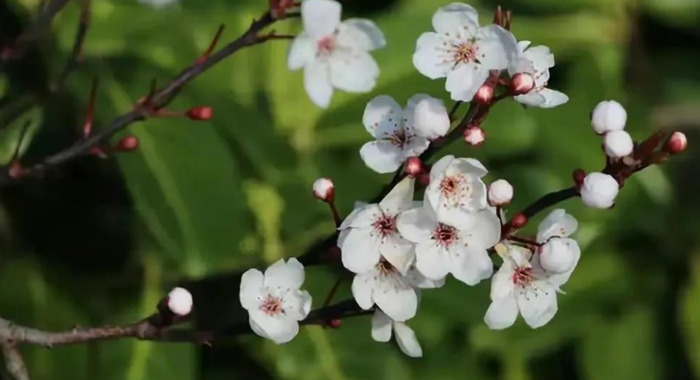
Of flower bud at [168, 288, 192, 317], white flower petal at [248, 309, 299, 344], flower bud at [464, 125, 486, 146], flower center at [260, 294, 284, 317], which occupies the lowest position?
white flower petal at [248, 309, 299, 344]

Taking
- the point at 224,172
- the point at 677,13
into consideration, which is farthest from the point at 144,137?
the point at 677,13

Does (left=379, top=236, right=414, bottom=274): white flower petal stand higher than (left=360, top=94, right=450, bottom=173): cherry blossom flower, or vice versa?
(left=360, top=94, right=450, bottom=173): cherry blossom flower

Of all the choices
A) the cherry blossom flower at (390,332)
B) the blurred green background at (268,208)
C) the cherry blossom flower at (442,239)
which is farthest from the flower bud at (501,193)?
the blurred green background at (268,208)

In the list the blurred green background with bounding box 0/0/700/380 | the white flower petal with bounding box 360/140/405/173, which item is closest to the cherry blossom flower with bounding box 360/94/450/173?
the white flower petal with bounding box 360/140/405/173

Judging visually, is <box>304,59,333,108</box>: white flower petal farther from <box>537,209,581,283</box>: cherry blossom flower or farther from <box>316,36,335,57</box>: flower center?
<box>537,209,581,283</box>: cherry blossom flower

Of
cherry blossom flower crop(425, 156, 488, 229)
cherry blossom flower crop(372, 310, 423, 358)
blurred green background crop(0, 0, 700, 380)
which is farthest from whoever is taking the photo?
blurred green background crop(0, 0, 700, 380)

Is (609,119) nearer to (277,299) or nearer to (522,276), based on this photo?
(522,276)

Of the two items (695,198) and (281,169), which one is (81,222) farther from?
(695,198)
